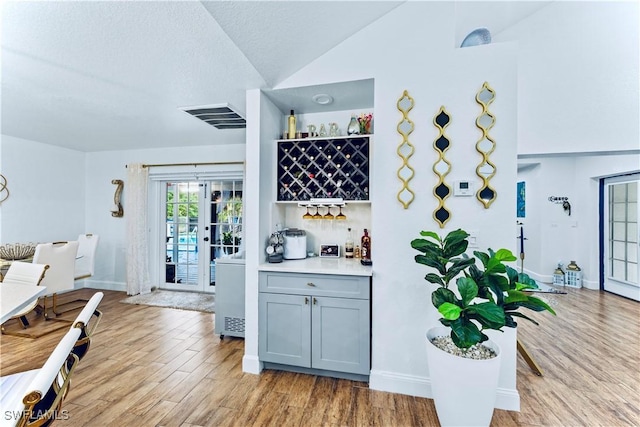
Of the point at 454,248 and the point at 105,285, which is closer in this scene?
the point at 454,248

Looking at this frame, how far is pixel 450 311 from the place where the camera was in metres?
1.48

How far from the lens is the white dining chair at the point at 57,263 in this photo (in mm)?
3307

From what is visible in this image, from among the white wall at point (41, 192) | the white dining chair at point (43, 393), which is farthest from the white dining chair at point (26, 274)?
the white wall at point (41, 192)

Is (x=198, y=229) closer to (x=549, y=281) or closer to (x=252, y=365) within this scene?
(x=252, y=365)

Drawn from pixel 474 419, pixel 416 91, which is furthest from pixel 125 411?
pixel 416 91

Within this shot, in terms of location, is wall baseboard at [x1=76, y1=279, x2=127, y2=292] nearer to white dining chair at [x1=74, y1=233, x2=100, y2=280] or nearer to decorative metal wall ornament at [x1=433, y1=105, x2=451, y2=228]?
white dining chair at [x1=74, y1=233, x2=100, y2=280]

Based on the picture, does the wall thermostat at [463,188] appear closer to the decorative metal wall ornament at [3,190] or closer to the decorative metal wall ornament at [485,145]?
the decorative metal wall ornament at [485,145]

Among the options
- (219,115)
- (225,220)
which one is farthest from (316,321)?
(225,220)

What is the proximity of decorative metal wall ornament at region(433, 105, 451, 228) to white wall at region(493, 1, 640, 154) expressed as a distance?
153 cm

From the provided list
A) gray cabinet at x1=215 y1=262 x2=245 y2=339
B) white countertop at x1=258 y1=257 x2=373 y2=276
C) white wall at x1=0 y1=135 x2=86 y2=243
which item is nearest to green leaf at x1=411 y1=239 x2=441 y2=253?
white countertop at x1=258 y1=257 x2=373 y2=276

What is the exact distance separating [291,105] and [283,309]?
78.3 inches

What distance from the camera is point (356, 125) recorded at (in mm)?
2629

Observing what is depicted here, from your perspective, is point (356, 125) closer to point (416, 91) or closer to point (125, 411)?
point (416, 91)

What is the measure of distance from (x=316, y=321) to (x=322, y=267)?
1.46 feet
